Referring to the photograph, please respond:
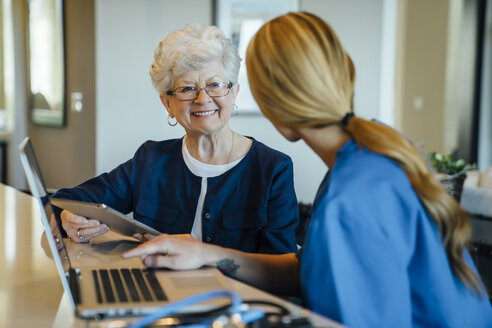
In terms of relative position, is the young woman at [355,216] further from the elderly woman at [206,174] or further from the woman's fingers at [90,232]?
the elderly woman at [206,174]

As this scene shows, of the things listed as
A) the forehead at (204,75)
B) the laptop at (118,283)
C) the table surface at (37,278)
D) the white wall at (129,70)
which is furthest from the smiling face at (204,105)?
the white wall at (129,70)

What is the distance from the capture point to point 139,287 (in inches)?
42.0

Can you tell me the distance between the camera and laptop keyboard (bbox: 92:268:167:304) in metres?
0.99

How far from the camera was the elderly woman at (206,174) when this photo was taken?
1.72m

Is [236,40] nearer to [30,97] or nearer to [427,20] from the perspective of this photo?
[30,97]

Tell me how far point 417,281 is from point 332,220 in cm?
Result: 22

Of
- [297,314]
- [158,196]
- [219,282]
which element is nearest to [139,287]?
[219,282]

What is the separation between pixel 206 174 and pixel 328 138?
0.72m

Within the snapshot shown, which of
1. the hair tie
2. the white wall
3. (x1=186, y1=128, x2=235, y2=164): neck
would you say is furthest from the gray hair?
the white wall

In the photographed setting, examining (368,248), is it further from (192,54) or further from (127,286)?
(192,54)

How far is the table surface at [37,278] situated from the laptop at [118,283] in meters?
0.03

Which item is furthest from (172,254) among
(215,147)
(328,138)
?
(215,147)

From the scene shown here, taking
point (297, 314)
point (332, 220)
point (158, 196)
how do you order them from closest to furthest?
1. point (297, 314)
2. point (332, 220)
3. point (158, 196)

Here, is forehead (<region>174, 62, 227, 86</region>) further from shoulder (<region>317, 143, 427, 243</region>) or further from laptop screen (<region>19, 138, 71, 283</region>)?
shoulder (<region>317, 143, 427, 243</region>)
